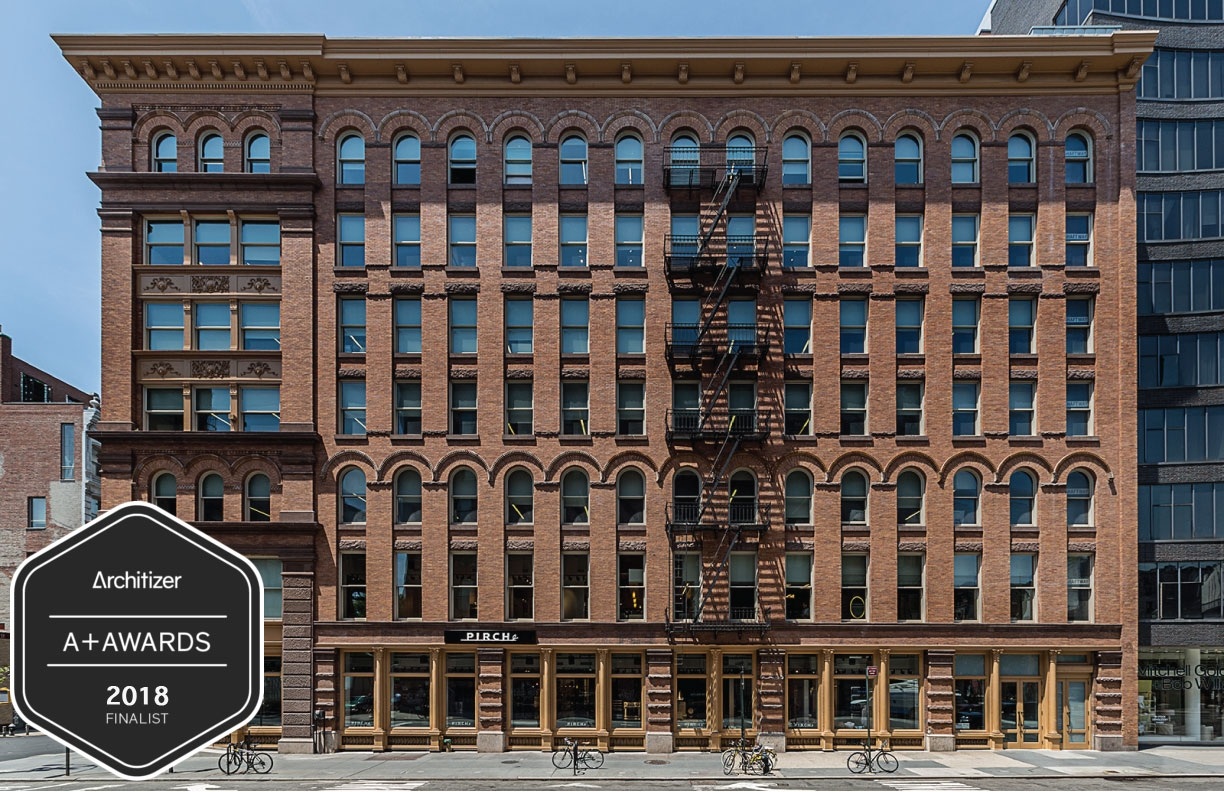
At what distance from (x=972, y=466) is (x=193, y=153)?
106 feet

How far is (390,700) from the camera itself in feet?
105

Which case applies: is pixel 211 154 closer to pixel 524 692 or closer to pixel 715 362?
pixel 715 362

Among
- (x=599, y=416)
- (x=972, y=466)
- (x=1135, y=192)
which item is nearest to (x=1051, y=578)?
(x=972, y=466)

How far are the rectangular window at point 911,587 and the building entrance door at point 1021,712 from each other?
4.11 metres

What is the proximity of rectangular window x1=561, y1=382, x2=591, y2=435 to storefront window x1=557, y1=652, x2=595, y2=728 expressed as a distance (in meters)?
8.46

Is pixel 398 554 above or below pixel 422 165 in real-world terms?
below

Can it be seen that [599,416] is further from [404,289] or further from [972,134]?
[972,134]

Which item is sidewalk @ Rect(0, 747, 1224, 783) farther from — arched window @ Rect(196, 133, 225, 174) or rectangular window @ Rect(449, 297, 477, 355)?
arched window @ Rect(196, 133, 225, 174)

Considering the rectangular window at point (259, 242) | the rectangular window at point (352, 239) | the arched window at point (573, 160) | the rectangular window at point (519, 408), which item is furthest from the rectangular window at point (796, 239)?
the rectangular window at point (259, 242)

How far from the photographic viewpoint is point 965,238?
109 feet

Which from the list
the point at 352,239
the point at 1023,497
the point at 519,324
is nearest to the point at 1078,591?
the point at 1023,497

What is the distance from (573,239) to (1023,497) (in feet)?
65.5

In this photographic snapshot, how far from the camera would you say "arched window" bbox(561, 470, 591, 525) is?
32.5 m

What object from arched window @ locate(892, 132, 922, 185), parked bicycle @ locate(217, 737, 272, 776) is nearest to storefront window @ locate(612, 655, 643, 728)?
parked bicycle @ locate(217, 737, 272, 776)
